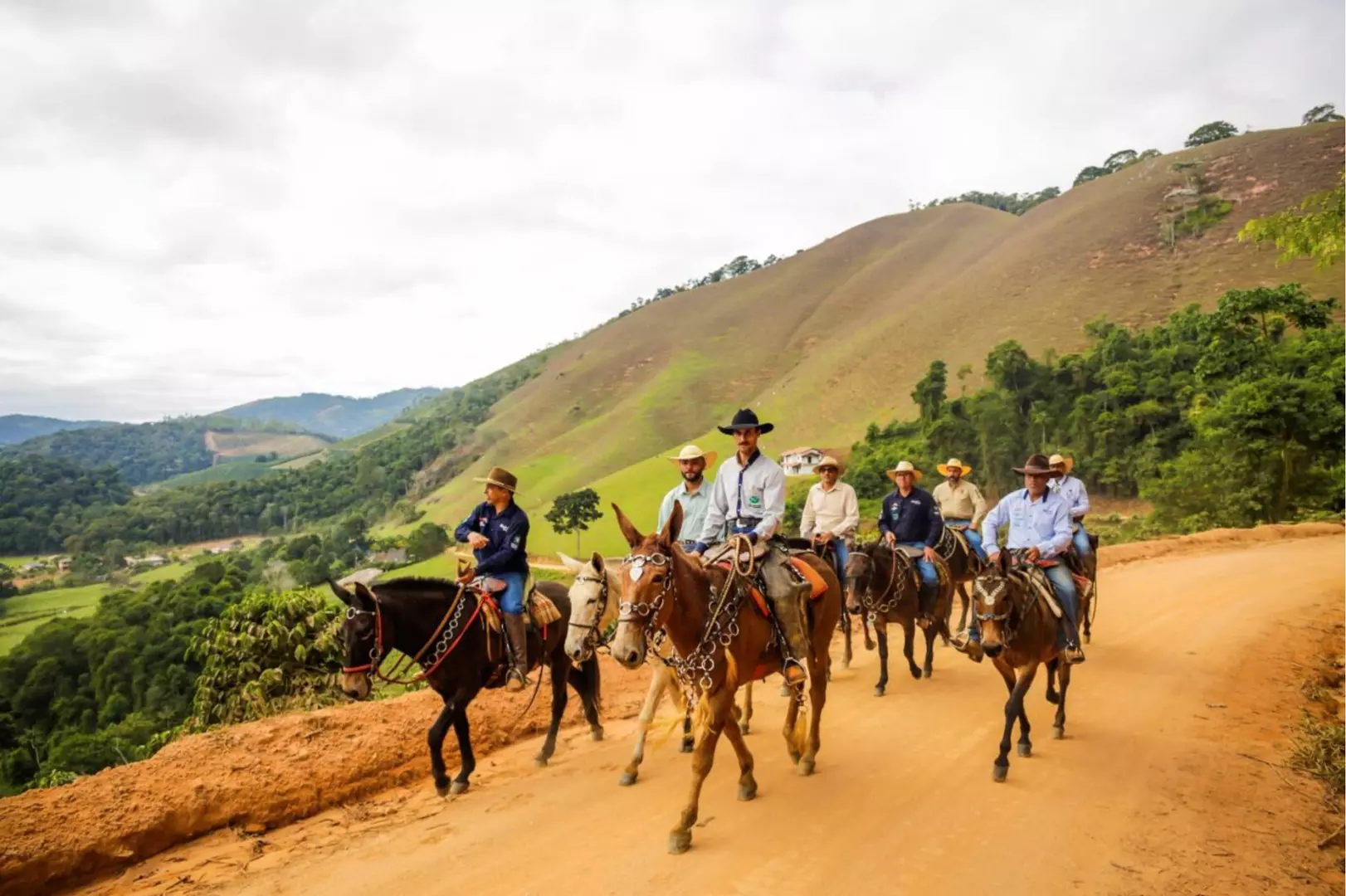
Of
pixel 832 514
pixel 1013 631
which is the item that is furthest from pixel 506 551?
pixel 1013 631

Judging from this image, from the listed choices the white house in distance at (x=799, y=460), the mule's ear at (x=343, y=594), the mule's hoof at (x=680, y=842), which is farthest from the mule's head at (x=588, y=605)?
the white house in distance at (x=799, y=460)

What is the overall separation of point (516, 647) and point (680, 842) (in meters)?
2.73

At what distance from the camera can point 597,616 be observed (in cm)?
598

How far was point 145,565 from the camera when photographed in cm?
8925

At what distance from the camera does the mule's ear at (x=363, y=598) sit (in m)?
6.32

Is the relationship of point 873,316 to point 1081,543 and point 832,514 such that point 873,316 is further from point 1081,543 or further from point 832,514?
point 832,514

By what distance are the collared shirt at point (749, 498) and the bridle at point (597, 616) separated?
1.09 m

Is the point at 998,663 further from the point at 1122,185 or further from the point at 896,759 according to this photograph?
the point at 1122,185

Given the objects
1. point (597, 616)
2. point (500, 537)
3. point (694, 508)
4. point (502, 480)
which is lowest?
point (597, 616)

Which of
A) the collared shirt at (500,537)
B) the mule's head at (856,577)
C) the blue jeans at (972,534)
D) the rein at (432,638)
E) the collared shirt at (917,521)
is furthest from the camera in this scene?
the blue jeans at (972,534)

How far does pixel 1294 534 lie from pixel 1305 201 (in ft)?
69.4

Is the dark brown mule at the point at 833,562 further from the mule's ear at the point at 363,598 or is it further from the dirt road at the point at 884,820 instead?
the mule's ear at the point at 363,598

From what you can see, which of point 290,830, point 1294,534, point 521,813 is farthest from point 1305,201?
point 1294,534

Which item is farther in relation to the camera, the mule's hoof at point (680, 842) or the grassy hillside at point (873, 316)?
the grassy hillside at point (873, 316)
